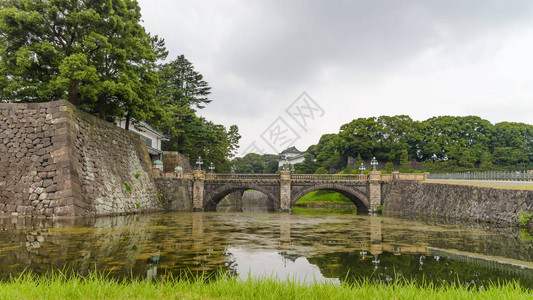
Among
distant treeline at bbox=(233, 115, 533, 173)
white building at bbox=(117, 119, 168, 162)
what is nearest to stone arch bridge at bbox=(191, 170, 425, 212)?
white building at bbox=(117, 119, 168, 162)

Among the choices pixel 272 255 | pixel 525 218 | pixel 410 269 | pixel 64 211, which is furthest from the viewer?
pixel 64 211

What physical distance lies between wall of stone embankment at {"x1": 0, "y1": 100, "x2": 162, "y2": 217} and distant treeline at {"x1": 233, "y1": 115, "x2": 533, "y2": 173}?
55.2m

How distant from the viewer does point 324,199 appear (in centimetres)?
6391

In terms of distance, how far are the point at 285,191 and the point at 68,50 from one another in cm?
2829

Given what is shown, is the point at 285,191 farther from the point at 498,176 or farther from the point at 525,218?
the point at 525,218

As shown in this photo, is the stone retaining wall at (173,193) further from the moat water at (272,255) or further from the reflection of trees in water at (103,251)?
the reflection of trees in water at (103,251)

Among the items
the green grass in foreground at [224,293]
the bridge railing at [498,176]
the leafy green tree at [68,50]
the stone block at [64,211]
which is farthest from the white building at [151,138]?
the green grass in foreground at [224,293]

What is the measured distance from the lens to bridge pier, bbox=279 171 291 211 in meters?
44.0

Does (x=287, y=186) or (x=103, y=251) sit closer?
(x=103, y=251)

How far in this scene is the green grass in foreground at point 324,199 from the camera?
2436 inches

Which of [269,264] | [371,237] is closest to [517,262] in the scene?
[371,237]

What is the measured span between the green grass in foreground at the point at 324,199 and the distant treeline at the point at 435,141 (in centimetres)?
1002

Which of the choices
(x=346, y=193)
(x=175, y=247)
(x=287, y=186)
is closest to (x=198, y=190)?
(x=287, y=186)

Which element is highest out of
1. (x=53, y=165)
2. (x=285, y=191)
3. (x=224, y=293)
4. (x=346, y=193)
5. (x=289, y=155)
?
(x=289, y=155)
